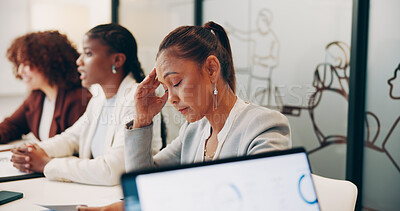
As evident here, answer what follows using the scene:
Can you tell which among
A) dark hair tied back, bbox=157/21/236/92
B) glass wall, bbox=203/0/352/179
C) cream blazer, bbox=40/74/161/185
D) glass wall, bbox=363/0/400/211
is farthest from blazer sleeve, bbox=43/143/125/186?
glass wall, bbox=363/0/400/211

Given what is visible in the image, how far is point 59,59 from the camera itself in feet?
7.36

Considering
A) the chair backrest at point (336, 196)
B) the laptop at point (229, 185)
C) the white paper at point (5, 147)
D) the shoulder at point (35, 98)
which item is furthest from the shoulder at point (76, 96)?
the laptop at point (229, 185)

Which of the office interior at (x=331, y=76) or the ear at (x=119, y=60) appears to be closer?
the ear at (x=119, y=60)

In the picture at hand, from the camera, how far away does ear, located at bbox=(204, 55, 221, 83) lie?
1.11 metres

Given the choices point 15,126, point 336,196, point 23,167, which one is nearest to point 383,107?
point 336,196

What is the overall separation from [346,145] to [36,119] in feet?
6.00

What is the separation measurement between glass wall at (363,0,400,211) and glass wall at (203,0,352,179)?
0.13 meters

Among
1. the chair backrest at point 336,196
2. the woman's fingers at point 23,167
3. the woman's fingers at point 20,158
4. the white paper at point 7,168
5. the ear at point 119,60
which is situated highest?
the ear at point 119,60

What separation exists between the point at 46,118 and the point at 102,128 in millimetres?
740

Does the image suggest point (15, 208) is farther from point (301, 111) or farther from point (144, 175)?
point (301, 111)

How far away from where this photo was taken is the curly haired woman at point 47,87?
2170 millimetres

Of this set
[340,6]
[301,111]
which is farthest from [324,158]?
[340,6]

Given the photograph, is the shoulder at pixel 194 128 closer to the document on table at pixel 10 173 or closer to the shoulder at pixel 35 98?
the document on table at pixel 10 173

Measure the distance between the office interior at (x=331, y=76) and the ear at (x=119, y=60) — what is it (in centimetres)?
28
